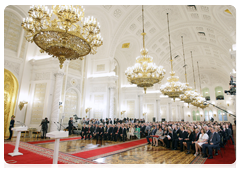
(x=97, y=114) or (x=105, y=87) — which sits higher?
(x=105, y=87)

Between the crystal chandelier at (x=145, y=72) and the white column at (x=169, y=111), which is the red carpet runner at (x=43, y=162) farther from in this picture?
the white column at (x=169, y=111)

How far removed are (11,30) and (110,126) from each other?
28.8 feet

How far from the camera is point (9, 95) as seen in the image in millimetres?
8930

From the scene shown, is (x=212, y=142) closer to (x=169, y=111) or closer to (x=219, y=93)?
(x=169, y=111)

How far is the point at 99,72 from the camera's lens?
1352 cm

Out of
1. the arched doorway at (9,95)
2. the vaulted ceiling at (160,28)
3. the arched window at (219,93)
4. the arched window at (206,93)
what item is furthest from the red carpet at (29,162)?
the arched window at (219,93)

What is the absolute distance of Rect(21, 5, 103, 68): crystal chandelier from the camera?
405 centimetres

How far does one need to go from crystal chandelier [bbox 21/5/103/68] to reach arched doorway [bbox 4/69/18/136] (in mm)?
6146

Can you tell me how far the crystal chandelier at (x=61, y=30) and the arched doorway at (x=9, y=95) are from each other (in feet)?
20.2

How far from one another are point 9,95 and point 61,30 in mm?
7377

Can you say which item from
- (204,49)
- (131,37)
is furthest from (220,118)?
(131,37)

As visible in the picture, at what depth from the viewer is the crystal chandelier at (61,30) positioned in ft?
13.3

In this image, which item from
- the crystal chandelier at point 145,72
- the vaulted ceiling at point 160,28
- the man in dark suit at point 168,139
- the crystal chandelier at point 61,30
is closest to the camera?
the crystal chandelier at point 61,30

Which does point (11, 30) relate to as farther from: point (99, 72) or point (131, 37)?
point (131, 37)
